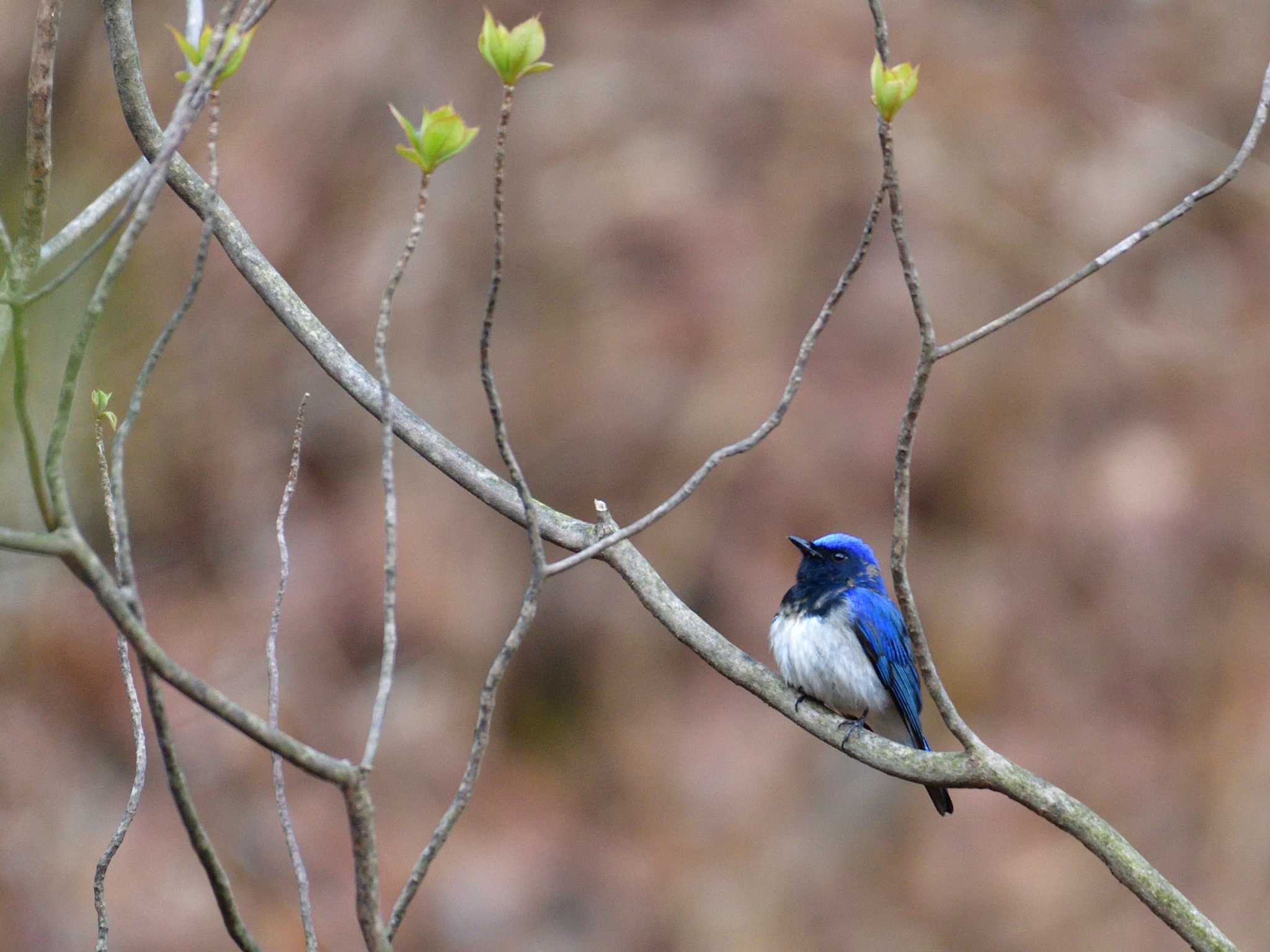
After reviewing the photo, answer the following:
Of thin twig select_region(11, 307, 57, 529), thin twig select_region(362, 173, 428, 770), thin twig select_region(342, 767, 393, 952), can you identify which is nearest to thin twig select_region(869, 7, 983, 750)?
thin twig select_region(362, 173, 428, 770)

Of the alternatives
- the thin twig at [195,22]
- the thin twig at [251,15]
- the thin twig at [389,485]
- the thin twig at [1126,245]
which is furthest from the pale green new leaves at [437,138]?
the thin twig at [1126,245]

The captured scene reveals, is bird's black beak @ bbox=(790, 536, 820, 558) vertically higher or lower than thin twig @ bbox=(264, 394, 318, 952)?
higher

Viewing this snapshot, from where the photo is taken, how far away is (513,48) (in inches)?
95.9

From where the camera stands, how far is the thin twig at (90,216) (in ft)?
8.94

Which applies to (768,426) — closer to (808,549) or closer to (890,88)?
(890,88)

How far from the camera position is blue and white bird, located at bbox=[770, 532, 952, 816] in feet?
16.1

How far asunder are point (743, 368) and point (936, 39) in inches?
157

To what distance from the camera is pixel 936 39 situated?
11.6 metres

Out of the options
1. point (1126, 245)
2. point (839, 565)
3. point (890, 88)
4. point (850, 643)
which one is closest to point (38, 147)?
point (890, 88)

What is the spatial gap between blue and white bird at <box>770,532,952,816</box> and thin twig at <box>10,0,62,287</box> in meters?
3.08

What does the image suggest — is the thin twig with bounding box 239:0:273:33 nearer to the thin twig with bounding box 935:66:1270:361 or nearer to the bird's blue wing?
the thin twig with bounding box 935:66:1270:361

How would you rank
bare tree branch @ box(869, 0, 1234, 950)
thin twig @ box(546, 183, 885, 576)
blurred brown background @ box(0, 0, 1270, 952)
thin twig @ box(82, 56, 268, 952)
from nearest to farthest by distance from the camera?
1. thin twig @ box(82, 56, 268, 952)
2. thin twig @ box(546, 183, 885, 576)
3. bare tree branch @ box(869, 0, 1234, 950)
4. blurred brown background @ box(0, 0, 1270, 952)

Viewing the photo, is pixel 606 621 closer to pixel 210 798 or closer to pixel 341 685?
pixel 341 685

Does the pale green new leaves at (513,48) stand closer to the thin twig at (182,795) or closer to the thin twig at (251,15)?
the thin twig at (251,15)
